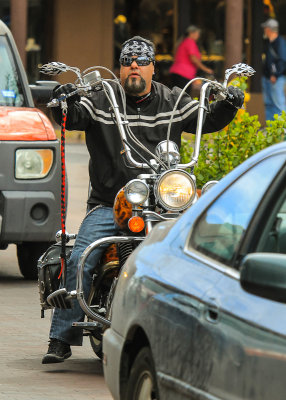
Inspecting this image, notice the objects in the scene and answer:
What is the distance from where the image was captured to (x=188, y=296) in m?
4.55

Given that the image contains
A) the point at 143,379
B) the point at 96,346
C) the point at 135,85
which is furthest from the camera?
the point at 96,346

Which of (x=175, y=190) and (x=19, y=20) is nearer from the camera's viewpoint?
(x=175, y=190)

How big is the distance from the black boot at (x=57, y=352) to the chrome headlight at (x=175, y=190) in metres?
1.16

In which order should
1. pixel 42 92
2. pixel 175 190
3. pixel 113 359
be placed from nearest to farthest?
1. pixel 113 359
2. pixel 175 190
3. pixel 42 92

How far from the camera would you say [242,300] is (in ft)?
13.6

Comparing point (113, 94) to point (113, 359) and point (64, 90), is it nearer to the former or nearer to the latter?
point (64, 90)

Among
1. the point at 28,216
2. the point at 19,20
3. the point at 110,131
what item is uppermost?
the point at 110,131

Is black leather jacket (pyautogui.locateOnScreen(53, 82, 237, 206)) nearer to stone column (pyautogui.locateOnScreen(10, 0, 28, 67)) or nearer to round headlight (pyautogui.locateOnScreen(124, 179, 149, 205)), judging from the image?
round headlight (pyautogui.locateOnScreen(124, 179, 149, 205))

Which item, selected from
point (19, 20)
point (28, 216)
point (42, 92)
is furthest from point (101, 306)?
point (19, 20)

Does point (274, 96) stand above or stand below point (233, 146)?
below

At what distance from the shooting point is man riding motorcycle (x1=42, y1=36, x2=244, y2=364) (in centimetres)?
710

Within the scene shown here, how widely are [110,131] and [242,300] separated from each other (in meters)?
3.13

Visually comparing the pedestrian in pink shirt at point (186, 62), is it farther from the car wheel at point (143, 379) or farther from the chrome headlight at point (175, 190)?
the car wheel at point (143, 379)

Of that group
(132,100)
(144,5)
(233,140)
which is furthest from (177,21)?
(132,100)
